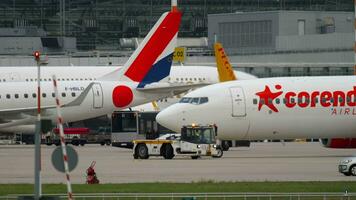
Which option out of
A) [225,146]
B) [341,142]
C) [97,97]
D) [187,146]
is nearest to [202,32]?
[97,97]

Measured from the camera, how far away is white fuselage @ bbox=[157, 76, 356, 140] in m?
55.6

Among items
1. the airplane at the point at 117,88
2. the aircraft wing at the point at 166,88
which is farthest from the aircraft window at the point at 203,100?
the aircraft wing at the point at 166,88

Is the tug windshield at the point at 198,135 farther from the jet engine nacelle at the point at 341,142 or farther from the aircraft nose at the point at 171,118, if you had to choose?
the jet engine nacelle at the point at 341,142

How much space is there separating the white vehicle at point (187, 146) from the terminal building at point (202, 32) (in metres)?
51.5

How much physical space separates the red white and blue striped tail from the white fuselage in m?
13.1

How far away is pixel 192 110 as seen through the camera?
55.8 meters

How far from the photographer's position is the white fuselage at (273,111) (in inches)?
2188

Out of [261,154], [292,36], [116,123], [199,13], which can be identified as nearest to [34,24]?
[199,13]

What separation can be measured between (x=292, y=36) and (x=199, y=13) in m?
22.5

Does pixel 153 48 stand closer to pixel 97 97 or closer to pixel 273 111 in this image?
pixel 97 97

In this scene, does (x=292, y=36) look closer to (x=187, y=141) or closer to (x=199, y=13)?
(x=199, y=13)

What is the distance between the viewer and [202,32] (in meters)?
136

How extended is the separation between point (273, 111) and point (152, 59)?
15.4 m

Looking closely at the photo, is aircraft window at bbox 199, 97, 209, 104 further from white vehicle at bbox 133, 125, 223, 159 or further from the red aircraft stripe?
the red aircraft stripe
